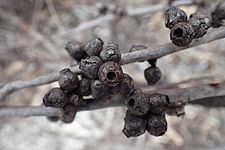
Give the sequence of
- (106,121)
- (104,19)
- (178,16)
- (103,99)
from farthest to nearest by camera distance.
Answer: (106,121), (104,19), (103,99), (178,16)

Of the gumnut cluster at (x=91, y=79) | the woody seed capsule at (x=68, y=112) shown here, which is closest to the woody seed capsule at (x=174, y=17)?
the gumnut cluster at (x=91, y=79)

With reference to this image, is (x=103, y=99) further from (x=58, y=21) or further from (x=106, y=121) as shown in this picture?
(x=58, y=21)

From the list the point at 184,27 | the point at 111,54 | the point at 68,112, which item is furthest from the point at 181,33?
the point at 68,112

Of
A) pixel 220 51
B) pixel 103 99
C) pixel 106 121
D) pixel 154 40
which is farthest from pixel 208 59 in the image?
pixel 103 99

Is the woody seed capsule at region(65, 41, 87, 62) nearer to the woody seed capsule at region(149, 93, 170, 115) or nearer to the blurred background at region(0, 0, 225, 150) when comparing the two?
the woody seed capsule at region(149, 93, 170, 115)

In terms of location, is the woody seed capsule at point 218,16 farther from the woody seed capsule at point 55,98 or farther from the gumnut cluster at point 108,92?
the woody seed capsule at point 55,98
